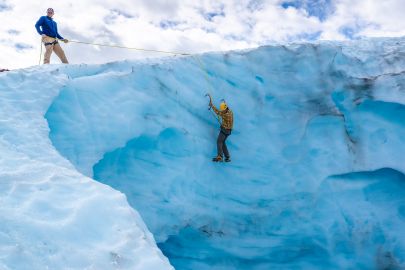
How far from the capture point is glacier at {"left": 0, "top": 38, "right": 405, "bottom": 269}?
23.0ft

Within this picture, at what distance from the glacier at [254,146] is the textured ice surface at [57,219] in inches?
67.2

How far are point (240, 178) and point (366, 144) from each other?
2676 mm

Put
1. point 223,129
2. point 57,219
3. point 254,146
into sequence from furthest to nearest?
1. point 254,146
2. point 223,129
3. point 57,219

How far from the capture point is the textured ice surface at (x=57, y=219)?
336cm

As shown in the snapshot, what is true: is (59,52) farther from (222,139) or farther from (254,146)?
(254,146)

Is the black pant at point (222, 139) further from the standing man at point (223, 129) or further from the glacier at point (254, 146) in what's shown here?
the glacier at point (254, 146)

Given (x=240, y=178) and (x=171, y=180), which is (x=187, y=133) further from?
(x=240, y=178)

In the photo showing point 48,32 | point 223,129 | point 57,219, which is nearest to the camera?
point 57,219

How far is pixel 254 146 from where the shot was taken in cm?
834

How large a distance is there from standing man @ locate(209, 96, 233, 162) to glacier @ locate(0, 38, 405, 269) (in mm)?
239

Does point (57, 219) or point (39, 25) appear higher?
point (39, 25)

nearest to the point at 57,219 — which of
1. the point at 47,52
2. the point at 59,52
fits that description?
the point at 47,52

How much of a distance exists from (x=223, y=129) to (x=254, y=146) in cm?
101

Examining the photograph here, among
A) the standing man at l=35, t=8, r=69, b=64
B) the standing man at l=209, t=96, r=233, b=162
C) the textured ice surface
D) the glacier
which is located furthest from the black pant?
the standing man at l=35, t=8, r=69, b=64
